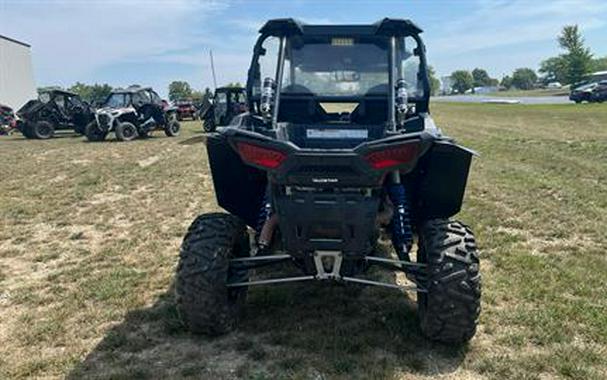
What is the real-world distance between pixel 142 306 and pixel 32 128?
66.6 feet

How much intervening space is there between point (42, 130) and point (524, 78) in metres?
137

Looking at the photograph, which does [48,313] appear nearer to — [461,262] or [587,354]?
[461,262]

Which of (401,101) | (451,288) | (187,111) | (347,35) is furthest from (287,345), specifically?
(187,111)

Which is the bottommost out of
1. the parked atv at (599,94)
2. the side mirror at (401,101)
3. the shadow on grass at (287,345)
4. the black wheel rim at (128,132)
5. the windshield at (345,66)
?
the shadow on grass at (287,345)

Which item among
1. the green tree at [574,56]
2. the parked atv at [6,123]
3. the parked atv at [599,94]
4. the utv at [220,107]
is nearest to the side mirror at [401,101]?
the utv at [220,107]

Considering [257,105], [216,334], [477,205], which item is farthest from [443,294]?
[477,205]

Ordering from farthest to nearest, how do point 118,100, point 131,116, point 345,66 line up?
1. point 118,100
2. point 131,116
3. point 345,66

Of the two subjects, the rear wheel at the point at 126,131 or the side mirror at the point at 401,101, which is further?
the rear wheel at the point at 126,131

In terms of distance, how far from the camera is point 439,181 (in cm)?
423

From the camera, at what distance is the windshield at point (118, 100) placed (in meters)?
20.9

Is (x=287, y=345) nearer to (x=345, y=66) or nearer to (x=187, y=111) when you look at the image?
(x=345, y=66)

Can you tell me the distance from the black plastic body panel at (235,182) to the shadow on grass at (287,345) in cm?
75

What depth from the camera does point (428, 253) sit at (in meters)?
3.66

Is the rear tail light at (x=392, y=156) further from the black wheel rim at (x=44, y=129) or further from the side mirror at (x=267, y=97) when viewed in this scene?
the black wheel rim at (x=44, y=129)
